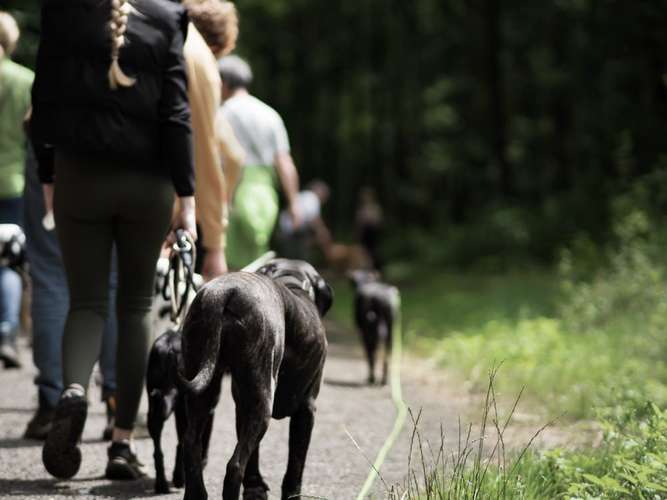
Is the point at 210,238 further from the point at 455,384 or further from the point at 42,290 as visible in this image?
the point at 455,384

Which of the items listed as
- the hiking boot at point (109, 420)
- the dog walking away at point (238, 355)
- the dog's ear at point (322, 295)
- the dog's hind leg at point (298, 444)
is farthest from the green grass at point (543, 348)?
the hiking boot at point (109, 420)

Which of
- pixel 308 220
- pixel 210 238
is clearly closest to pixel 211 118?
pixel 210 238

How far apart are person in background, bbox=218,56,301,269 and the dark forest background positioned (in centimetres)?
1887

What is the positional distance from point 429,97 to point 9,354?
2950 cm

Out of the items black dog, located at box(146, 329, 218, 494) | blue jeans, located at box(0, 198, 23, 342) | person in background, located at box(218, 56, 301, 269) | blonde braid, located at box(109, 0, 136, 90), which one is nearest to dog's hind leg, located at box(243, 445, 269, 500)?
black dog, located at box(146, 329, 218, 494)

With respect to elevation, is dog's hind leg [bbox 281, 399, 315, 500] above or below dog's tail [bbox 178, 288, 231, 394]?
below

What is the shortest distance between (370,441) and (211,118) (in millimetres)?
1813

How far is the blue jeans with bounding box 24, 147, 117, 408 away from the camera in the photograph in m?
6.12

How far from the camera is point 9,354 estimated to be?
27.8ft

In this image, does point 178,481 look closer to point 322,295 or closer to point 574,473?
point 322,295

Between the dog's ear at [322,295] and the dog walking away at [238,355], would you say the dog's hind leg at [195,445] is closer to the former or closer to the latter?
the dog walking away at [238,355]

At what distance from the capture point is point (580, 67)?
3120 cm

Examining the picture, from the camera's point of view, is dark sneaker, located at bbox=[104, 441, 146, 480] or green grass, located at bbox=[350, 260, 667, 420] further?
green grass, located at bbox=[350, 260, 667, 420]

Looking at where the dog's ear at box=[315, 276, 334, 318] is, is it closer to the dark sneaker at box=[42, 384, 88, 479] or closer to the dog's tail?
the dog's tail
